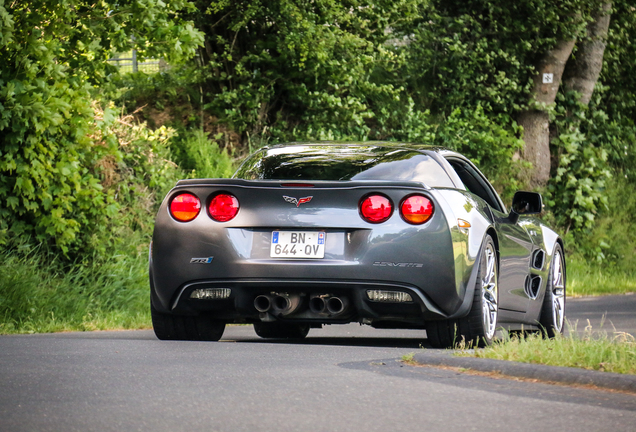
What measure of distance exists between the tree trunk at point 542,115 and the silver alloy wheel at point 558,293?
423 inches

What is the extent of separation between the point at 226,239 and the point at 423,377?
1913 millimetres

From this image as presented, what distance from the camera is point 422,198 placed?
6777mm

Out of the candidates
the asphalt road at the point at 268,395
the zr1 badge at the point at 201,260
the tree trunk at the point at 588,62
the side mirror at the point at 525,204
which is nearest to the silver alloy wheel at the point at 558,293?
the side mirror at the point at 525,204

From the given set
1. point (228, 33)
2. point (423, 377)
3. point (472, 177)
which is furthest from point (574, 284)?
point (423, 377)

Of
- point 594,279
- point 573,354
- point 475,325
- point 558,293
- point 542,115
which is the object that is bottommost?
point 594,279

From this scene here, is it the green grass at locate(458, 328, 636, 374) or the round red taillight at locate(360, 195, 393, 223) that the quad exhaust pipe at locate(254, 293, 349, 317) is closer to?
the round red taillight at locate(360, 195, 393, 223)

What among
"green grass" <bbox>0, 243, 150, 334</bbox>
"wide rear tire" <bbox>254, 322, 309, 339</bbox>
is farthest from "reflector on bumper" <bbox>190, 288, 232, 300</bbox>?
"green grass" <bbox>0, 243, 150, 334</bbox>

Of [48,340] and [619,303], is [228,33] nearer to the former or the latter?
[619,303]

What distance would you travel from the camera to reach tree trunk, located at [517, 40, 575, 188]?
65.3ft

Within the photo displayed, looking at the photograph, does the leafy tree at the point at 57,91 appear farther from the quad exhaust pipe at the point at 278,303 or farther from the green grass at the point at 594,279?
the green grass at the point at 594,279

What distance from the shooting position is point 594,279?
58.3 feet

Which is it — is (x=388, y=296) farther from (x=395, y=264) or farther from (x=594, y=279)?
(x=594, y=279)

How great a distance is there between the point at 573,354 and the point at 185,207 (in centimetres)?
269

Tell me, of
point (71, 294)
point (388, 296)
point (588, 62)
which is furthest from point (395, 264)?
point (588, 62)
